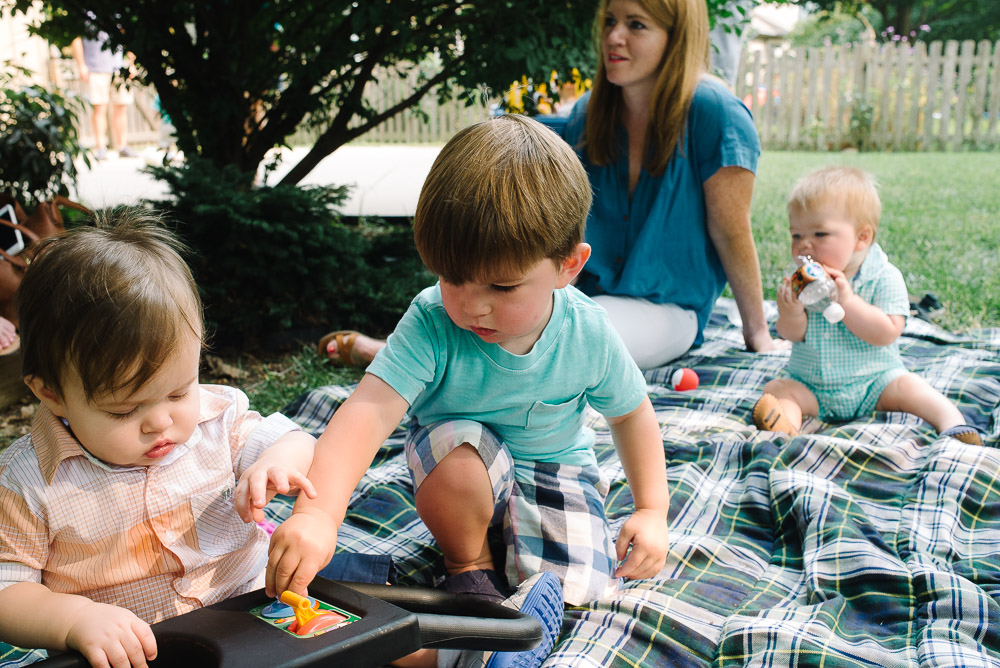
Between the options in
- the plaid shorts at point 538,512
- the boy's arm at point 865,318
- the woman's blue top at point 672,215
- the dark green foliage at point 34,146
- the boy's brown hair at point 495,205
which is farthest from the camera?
the dark green foliage at point 34,146

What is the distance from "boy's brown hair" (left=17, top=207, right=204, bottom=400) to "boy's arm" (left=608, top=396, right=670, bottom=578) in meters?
0.89

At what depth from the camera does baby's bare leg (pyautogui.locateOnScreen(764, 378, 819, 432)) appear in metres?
2.74

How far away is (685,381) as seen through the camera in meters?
3.13

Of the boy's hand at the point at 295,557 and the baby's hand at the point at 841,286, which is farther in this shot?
the baby's hand at the point at 841,286

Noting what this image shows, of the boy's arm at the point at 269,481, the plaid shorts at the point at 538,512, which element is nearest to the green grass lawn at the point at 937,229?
the plaid shorts at the point at 538,512

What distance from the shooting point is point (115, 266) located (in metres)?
1.31

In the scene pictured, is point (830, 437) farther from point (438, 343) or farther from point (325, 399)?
point (325, 399)

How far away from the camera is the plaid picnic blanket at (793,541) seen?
1635 mm

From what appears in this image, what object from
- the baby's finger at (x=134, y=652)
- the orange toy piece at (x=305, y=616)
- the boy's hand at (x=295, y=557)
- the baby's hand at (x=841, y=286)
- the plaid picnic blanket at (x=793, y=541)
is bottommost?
the plaid picnic blanket at (x=793, y=541)

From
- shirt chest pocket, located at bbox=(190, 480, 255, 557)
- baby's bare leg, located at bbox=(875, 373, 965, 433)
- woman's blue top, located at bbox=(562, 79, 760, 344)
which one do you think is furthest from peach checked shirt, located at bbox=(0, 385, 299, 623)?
woman's blue top, located at bbox=(562, 79, 760, 344)

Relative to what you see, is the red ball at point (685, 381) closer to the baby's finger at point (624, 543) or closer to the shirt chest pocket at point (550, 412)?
the shirt chest pocket at point (550, 412)

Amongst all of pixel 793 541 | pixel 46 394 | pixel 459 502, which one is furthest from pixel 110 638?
pixel 793 541

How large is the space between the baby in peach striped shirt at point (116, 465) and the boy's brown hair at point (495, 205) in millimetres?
422

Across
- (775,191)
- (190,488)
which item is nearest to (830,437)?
(190,488)
